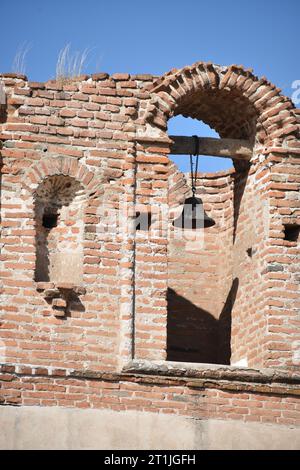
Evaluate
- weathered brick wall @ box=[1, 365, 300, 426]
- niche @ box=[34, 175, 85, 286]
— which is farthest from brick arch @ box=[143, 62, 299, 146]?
weathered brick wall @ box=[1, 365, 300, 426]

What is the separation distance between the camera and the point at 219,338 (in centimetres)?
2628

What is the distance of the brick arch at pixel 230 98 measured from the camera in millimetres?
24766

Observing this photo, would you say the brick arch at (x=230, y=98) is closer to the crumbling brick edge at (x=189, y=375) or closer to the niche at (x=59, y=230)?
the niche at (x=59, y=230)

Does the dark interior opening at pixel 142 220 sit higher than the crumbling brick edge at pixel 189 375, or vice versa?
the dark interior opening at pixel 142 220

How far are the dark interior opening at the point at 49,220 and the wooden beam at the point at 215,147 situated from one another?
1857 millimetres

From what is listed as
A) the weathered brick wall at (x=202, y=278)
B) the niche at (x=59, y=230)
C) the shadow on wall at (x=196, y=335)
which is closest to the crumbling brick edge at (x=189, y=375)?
the niche at (x=59, y=230)

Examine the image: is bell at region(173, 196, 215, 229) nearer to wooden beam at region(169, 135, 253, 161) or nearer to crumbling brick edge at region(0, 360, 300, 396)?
wooden beam at region(169, 135, 253, 161)

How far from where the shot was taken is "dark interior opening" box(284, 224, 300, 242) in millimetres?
24734

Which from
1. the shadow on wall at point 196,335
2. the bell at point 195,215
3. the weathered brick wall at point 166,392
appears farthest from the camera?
the shadow on wall at point 196,335
